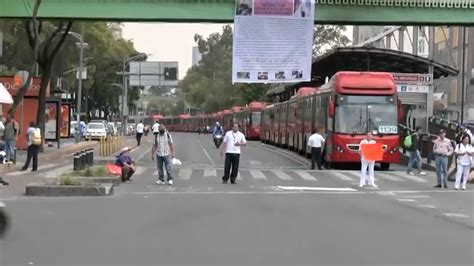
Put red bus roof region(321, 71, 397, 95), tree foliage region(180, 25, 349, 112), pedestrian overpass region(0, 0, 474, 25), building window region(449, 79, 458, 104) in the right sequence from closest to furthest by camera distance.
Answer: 1. pedestrian overpass region(0, 0, 474, 25)
2. red bus roof region(321, 71, 397, 95)
3. building window region(449, 79, 458, 104)
4. tree foliage region(180, 25, 349, 112)

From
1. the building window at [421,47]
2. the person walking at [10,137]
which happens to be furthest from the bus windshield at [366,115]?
the building window at [421,47]

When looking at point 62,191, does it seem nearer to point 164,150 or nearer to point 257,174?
point 164,150

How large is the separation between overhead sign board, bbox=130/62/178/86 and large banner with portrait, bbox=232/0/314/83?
149ft

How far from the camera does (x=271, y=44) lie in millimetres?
25266

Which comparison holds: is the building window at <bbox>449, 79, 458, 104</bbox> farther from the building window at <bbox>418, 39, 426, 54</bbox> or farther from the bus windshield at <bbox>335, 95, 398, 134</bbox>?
the bus windshield at <bbox>335, 95, 398, 134</bbox>

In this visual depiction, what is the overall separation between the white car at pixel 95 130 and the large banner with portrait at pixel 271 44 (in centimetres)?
3477

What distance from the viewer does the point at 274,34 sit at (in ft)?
82.9

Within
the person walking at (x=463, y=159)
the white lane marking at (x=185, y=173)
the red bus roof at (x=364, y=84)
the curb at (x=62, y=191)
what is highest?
the red bus roof at (x=364, y=84)

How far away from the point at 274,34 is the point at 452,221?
12992mm

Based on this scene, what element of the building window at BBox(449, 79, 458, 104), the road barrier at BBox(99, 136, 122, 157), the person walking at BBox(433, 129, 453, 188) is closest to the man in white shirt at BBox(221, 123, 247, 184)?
the person walking at BBox(433, 129, 453, 188)

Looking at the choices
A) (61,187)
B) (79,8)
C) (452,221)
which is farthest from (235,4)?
(452,221)

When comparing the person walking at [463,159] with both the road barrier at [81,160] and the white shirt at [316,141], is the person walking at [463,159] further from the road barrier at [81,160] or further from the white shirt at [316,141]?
the road barrier at [81,160]

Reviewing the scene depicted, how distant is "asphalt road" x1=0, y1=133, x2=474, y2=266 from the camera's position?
9.34 metres

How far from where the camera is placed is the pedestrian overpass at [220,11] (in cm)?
2539
